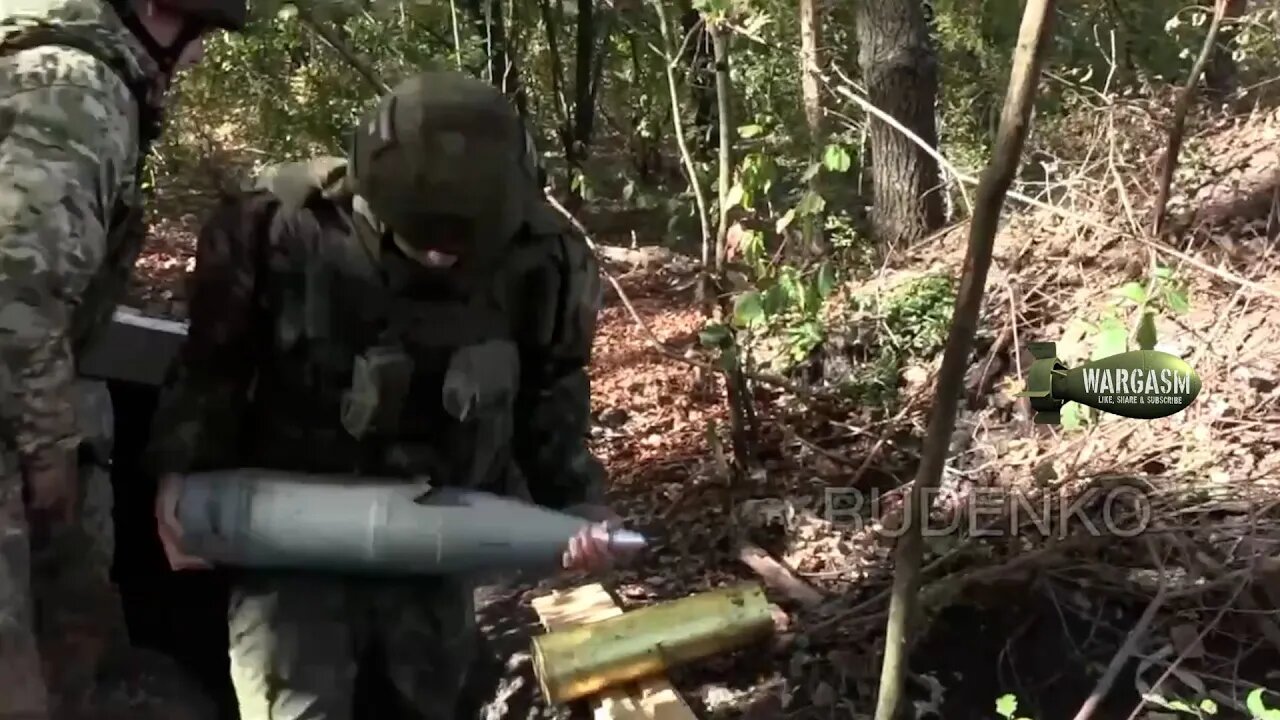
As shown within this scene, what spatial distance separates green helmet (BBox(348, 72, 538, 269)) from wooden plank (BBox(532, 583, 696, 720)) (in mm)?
1522

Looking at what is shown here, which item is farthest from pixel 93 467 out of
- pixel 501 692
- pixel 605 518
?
pixel 501 692

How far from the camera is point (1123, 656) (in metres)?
2.87

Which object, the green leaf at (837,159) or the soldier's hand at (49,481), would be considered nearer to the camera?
the soldier's hand at (49,481)

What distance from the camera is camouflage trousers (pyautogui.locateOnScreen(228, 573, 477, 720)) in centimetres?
195

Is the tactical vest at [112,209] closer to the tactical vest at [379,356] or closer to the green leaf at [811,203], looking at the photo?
the tactical vest at [379,356]

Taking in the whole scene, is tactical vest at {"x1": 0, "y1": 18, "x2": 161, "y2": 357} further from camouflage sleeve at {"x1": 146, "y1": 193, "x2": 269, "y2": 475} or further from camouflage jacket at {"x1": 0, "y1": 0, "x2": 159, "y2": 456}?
camouflage sleeve at {"x1": 146, "y1": 193, "x2": 269, "y2": 475}

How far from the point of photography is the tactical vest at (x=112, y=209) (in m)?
1.81

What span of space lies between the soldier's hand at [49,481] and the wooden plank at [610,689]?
1453 mm

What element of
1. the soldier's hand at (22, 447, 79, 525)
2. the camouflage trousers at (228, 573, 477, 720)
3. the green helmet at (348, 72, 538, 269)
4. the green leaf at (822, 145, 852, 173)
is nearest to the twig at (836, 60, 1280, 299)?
the green leaf at (822, 145, 852, 173)

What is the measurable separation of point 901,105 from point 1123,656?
3181 millimetres

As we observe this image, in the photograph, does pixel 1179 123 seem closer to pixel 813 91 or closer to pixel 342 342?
pixel 813 91

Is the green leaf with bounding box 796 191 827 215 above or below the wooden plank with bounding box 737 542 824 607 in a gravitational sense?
above

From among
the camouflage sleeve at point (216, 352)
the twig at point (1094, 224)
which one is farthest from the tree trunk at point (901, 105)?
the camouflage sleeve at point (216, 352)

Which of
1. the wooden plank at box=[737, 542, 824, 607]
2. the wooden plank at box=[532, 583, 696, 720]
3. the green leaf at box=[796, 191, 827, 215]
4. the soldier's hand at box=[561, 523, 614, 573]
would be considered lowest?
the wooden plank at box=[532, 583, 696, 720]
